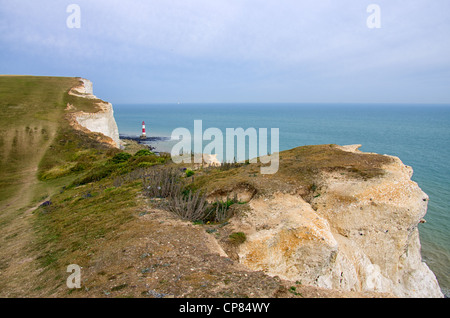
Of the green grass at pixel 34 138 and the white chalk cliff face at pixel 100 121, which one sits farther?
the white chalk cliff face at pixel 100 121

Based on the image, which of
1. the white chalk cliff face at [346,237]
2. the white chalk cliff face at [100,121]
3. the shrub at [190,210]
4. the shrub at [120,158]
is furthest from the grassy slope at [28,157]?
the white chalk cliff face at [346,237]

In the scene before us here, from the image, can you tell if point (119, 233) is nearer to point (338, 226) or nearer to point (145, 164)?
point (338, 226)

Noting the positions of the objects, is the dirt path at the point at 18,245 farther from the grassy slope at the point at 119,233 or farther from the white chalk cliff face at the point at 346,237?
the white chalk cliff face at the point at 346,237

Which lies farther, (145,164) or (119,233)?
(145,164)

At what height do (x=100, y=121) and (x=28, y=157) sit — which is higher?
(x=100, y=121)

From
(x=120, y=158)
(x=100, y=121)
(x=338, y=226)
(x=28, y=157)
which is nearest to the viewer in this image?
(x=338, y=226)

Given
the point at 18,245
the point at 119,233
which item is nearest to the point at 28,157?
the point at 18,245

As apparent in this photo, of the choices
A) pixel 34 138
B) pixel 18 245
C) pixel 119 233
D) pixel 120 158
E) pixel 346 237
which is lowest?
pixel 18 245

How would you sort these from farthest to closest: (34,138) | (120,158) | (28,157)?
1. (34,138)
2. (28,157)
3. (120,158)

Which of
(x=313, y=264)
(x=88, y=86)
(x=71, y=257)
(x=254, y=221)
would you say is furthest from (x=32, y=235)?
(x=88, y=86)
